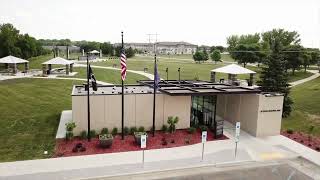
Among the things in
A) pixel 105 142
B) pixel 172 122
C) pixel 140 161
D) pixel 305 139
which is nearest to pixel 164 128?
pixel 172 122

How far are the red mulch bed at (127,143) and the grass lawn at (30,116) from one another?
0.84 m

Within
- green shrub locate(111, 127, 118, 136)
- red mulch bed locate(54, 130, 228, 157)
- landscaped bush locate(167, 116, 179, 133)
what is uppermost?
landscaped bush locate(167, 116, 179, 133)

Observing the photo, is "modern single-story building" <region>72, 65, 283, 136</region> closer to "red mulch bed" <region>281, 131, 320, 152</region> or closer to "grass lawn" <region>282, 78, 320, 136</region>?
"red mulch bed" <region>281, 131, 320, 152</region>

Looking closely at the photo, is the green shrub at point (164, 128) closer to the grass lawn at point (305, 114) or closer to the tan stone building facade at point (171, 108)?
the tan stone building facade at point (171, 108)

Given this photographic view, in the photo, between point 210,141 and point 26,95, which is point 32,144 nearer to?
point 210,141

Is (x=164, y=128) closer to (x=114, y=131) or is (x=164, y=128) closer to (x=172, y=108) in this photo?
(x=172, y=108)

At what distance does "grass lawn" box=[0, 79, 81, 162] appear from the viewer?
722 inches

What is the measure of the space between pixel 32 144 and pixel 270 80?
73.5ft

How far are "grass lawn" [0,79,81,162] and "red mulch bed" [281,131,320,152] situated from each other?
56.1 ft

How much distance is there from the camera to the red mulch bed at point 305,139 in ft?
68.1

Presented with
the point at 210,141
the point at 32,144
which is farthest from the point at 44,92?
the point at 210,141

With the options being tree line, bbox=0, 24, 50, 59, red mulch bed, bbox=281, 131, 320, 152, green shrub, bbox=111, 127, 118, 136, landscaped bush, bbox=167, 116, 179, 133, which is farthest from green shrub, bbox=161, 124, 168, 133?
tree line, bbox=0, 24, 50, 59

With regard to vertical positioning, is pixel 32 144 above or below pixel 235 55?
below

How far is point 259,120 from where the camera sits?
21.8 metres
